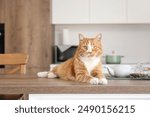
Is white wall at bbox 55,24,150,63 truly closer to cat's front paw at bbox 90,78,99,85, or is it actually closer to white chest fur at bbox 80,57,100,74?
white chest fur at bbox 80,57,100,74

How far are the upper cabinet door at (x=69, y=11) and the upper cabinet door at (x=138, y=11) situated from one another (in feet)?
1.74

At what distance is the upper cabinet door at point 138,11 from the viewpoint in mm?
3369

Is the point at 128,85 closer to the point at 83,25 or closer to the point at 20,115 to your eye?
the point at 20,115

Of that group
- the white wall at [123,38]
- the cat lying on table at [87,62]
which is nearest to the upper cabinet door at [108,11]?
the white wall at [123,38]

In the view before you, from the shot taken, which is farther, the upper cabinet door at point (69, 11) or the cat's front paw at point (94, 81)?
the upper cabinet door at point (69, 11)

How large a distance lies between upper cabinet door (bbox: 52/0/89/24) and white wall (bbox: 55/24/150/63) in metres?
0.32

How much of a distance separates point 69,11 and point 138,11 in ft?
2.77

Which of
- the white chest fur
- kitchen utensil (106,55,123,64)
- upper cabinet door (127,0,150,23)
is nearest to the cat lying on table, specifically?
the white chest fur

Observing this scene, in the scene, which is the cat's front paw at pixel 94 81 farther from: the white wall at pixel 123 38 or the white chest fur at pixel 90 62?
the white wall at pixel 123 38

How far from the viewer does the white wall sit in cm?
371

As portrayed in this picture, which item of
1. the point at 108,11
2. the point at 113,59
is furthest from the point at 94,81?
the point at 108,11

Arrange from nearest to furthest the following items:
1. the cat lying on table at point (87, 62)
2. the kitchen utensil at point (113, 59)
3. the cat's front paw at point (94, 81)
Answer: the cat's front paw at point (94, 81), the cat lying on table at point (87, 62), the kitchen utensil at point (113, 59)

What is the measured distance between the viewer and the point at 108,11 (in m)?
3.41

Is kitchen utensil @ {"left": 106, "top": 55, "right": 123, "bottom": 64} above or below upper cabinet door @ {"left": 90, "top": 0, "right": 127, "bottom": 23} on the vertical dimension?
below
